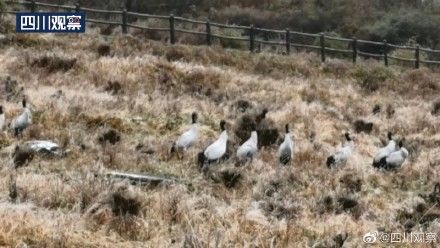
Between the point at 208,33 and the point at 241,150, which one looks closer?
the point at 241,150

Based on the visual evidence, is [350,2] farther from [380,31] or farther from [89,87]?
[89,87]

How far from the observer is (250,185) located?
7676mm

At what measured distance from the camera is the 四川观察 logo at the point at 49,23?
802 inches

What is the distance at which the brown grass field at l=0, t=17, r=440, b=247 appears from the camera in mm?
5453

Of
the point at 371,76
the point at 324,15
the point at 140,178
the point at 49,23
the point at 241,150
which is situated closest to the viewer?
the point at 140,178

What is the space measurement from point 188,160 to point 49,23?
588 inches

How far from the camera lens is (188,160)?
8.55 meters

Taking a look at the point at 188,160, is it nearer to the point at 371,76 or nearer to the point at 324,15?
the point at 371,76

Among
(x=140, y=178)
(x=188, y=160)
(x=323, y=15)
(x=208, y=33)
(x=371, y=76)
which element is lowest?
(x=371, y=76)

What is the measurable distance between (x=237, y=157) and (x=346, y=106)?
7589 millimetres

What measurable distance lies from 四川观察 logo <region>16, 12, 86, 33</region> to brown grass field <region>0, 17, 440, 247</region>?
4.82 feet

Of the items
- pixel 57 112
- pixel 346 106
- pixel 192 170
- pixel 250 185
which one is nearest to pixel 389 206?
pixel 250 185

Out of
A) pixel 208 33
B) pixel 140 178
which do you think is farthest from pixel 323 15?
pixel 140 178

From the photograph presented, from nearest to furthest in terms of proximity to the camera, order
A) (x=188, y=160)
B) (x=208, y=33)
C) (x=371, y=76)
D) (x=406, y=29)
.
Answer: (x=188, y=160) → (x=371, y=76) → (x=208, y=33) → (x=406, y=29)
